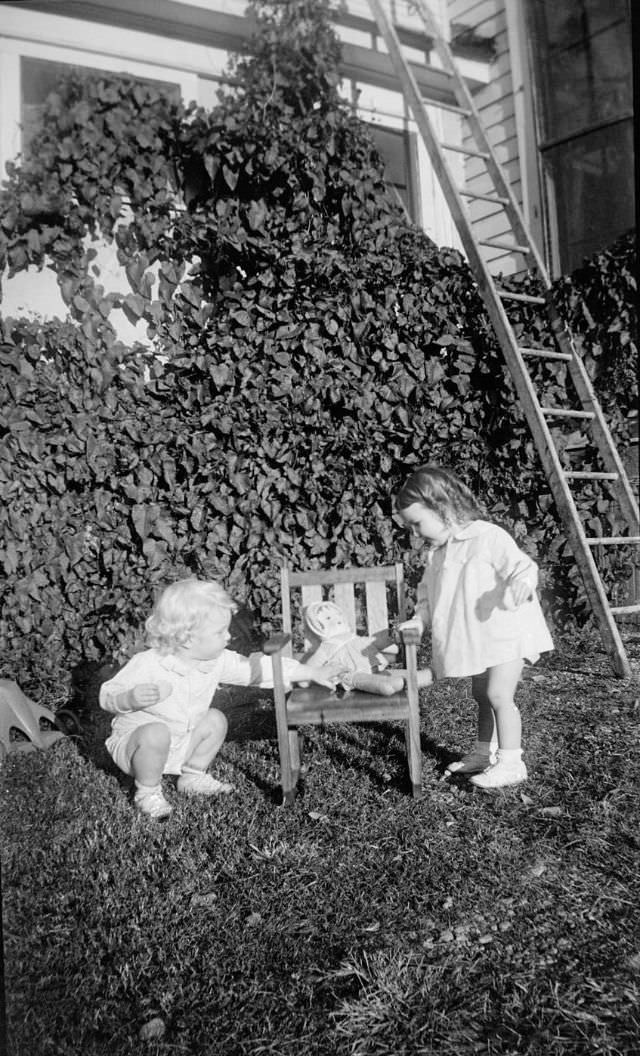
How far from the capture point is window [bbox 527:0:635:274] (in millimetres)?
1506

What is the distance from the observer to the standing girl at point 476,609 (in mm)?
2482

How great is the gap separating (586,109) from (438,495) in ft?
4.12

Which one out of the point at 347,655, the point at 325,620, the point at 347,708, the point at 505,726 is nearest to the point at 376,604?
the point at 347,655

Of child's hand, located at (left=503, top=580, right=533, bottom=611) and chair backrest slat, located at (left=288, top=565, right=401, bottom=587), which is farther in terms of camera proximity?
chair backrest slat, located at (left=288, top=565, right=401, bottom=587)

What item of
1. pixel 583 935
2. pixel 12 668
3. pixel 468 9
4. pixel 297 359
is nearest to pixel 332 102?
pixel 468 9

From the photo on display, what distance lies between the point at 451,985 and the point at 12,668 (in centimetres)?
225

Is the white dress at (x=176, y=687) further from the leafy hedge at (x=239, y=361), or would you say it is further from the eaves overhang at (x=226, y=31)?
the eaves overhang at (x=226, y=31)

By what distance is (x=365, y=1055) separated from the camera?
Answer: 1.31 metres

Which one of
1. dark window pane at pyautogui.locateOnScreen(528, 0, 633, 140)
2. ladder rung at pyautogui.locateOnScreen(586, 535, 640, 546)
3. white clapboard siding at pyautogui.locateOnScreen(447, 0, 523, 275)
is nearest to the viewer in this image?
dark window pane at pyautogui.locateOnScreen(528, 0, 633, 140)

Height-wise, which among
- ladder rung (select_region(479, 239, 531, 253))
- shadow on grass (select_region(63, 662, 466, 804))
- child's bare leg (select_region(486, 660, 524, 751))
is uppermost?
ladder rung (select_region(479, 239, 531, 253))

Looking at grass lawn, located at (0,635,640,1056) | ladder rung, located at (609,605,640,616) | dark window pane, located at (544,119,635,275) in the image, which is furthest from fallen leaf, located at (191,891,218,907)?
dark window pane, located at (544,119,635,275)

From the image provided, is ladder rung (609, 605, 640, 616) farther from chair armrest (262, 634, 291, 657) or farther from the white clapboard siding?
the white clapboard siding

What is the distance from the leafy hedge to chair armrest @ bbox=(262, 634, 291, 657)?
0.80 meters

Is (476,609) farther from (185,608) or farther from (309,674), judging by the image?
(185,608)
